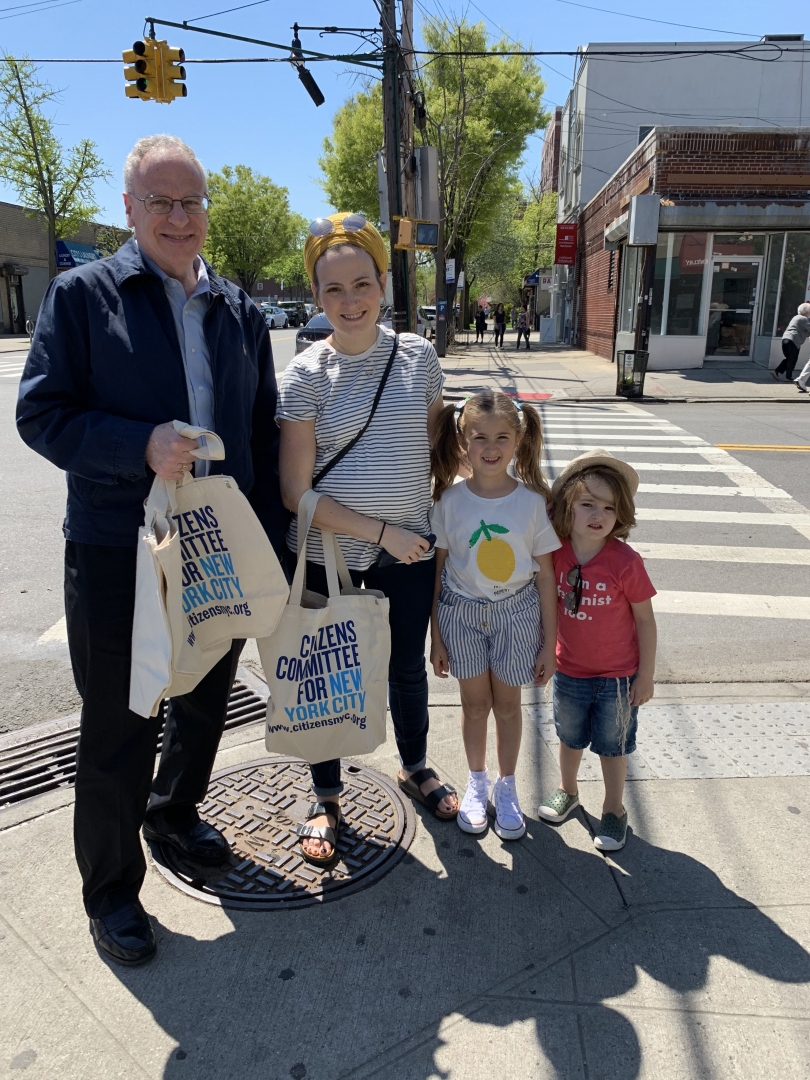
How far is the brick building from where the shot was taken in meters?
17.2

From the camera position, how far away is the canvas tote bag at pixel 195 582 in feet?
6.53

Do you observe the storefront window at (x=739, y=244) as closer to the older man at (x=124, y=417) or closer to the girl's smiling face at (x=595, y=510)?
the girl's smiling face at (x=595, y=510)

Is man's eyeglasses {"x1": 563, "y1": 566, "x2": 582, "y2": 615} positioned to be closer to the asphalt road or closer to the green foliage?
the asphalt road

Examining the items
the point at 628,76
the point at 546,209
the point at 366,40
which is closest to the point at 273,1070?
the point at 366,40

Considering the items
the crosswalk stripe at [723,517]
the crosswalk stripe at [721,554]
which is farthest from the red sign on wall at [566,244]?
the crosswalk stripe at [721,554]

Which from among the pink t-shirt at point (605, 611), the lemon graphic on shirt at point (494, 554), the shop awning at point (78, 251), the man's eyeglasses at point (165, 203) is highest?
the shop awning at point (78, 251)

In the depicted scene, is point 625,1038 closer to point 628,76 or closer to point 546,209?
point 628,76

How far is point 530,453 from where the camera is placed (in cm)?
268

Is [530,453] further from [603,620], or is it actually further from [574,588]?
[603,620]

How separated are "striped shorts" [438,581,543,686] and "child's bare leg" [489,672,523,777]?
67 mm

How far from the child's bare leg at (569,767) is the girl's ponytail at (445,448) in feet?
3.45

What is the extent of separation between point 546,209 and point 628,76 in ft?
68.5

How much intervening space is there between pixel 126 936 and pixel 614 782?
1.60 meters

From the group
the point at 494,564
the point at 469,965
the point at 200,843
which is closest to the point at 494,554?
the point at 494,564
